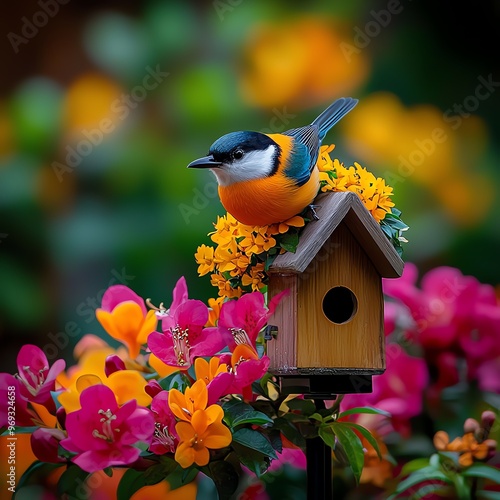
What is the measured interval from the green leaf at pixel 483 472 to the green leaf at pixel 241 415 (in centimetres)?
40

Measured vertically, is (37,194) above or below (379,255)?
above

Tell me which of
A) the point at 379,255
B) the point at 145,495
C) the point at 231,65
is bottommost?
the point at 145,495

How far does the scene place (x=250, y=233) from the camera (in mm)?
Result: 1416

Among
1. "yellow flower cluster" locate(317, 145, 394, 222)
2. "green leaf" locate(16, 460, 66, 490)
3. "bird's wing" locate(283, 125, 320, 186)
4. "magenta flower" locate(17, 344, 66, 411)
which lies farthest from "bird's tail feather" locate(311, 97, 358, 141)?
"green leaf" locate(16, 460, 66, 490)

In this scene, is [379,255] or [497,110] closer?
[379,255]

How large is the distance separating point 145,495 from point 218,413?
0.33 meters

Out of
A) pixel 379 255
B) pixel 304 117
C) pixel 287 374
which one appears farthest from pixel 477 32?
pixel 287 374

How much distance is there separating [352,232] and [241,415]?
0.38 meters

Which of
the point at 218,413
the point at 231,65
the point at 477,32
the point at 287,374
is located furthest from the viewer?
the point at 477,32

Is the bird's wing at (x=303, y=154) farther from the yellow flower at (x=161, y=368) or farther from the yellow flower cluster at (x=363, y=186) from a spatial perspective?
the yellow flower at (x=161, y=368)

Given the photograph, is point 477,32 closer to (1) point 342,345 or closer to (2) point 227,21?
(2) point 227,21

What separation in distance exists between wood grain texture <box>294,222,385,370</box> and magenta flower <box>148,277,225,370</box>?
143 mm

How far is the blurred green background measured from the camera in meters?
2.45

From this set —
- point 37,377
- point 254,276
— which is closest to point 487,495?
point 254,276
